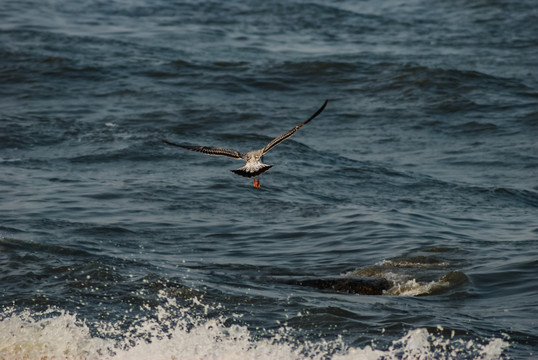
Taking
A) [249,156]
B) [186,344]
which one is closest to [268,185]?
[186,344]

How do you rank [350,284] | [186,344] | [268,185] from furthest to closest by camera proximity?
[268,185], [350,284], [186,344]

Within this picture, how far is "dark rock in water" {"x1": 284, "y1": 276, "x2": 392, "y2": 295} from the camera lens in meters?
8.70

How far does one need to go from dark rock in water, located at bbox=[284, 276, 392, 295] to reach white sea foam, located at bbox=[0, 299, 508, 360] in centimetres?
124

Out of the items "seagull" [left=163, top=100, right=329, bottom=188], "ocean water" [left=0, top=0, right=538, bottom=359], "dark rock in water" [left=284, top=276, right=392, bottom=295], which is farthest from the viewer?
"dark rock in water" [left=284, top=276, right=392, bottom=295]

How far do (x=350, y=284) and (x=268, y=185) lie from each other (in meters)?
4.77

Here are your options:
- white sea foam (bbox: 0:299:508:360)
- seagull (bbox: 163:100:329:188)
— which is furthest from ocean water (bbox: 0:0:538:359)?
seagull (bbox: 163:100:329:188)

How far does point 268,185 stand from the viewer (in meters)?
13.4

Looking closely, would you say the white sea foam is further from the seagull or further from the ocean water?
the seagull

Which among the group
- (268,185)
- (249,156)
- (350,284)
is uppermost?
(249,156)

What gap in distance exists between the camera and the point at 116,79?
2002cm

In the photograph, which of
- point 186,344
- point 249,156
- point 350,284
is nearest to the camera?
point 249,156

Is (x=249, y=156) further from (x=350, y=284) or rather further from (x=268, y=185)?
(x=268, y=185)

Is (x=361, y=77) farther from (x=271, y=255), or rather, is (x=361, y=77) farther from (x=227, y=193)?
(x=271, y=255)

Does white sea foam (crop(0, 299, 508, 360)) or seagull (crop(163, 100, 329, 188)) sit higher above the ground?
seagull (crop(163, 100, 329, 188))
